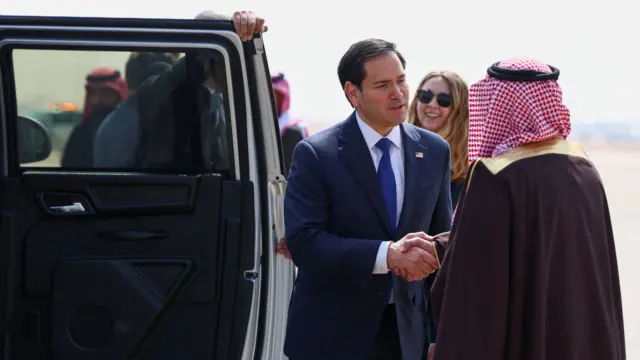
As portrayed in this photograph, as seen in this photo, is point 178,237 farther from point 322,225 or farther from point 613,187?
point 613,187

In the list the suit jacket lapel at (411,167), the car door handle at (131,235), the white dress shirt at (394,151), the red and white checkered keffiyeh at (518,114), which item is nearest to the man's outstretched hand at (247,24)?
the white dress shirt at (394,151)

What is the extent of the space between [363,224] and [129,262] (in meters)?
0.98

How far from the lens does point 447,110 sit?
5.86 meters

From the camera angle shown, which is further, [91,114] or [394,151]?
[91,114]

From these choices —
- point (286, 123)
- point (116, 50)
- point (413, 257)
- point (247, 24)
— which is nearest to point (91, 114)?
point (116, 50)

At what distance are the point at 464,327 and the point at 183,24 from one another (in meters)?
1.64

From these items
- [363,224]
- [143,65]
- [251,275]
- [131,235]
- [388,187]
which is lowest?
[251,275]

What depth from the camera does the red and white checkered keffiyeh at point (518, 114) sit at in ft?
11.2

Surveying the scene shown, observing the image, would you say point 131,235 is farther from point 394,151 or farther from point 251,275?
point 394,151

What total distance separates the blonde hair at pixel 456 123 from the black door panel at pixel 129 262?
147 centimetres

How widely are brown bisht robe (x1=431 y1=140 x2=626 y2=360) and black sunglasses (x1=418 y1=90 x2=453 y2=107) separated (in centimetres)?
246

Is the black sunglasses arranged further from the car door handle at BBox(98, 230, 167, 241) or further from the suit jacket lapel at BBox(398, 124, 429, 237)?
the car door handle at BBox(98, 230, 167, 241)

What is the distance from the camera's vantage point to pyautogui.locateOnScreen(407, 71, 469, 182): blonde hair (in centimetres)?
573

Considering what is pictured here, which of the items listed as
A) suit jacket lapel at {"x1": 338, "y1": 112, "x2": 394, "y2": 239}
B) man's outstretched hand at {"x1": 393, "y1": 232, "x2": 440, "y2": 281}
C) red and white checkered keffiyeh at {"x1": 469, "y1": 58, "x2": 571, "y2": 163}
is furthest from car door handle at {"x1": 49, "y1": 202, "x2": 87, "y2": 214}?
red and white checkered keffiyeh at {"x1": 469, "y1": 58, "x2": 571, "y2": 163}
